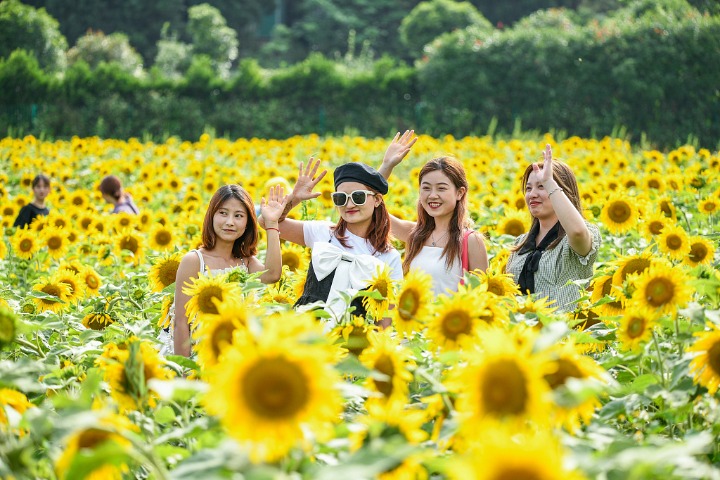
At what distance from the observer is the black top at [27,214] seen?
7137 mm

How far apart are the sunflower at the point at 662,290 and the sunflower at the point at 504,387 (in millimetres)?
835

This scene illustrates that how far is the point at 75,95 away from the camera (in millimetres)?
20484

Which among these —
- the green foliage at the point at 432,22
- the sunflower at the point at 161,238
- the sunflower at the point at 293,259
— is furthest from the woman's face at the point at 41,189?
the green foliage at the point at 432,22

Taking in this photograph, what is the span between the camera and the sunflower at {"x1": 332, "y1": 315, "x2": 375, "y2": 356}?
91.9 inches

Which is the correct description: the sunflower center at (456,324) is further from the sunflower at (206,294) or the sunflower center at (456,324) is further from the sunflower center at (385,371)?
the sunflower at (206,294)

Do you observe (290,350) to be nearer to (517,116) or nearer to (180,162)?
(180,162)

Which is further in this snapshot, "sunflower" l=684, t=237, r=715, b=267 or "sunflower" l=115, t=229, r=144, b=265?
"sunflower" l=115, t=229, r=144, b=265

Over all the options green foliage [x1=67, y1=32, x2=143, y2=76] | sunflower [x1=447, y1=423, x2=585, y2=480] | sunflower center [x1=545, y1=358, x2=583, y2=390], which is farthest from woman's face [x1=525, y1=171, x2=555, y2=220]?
green foliage [x1=67, y1=32, x2=143, y2=76]

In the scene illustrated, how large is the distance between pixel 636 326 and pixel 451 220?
6.45 ft

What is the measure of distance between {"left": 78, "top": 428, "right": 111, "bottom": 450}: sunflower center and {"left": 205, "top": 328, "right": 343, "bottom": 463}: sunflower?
314mm

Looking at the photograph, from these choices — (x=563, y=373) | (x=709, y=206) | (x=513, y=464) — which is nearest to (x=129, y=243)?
(x=709, y=206)

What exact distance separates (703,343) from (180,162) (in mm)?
10532

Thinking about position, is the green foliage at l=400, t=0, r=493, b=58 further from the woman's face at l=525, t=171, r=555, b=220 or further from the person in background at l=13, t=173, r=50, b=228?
the woman's face at l=525, t=171, r=555, b=220

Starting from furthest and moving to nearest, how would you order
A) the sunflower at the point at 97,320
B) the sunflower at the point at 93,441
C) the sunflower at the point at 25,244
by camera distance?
the sunflower at the point at 25,244 → the sunflower at the point at 97,320 → the sunflower at the point at 93,441
